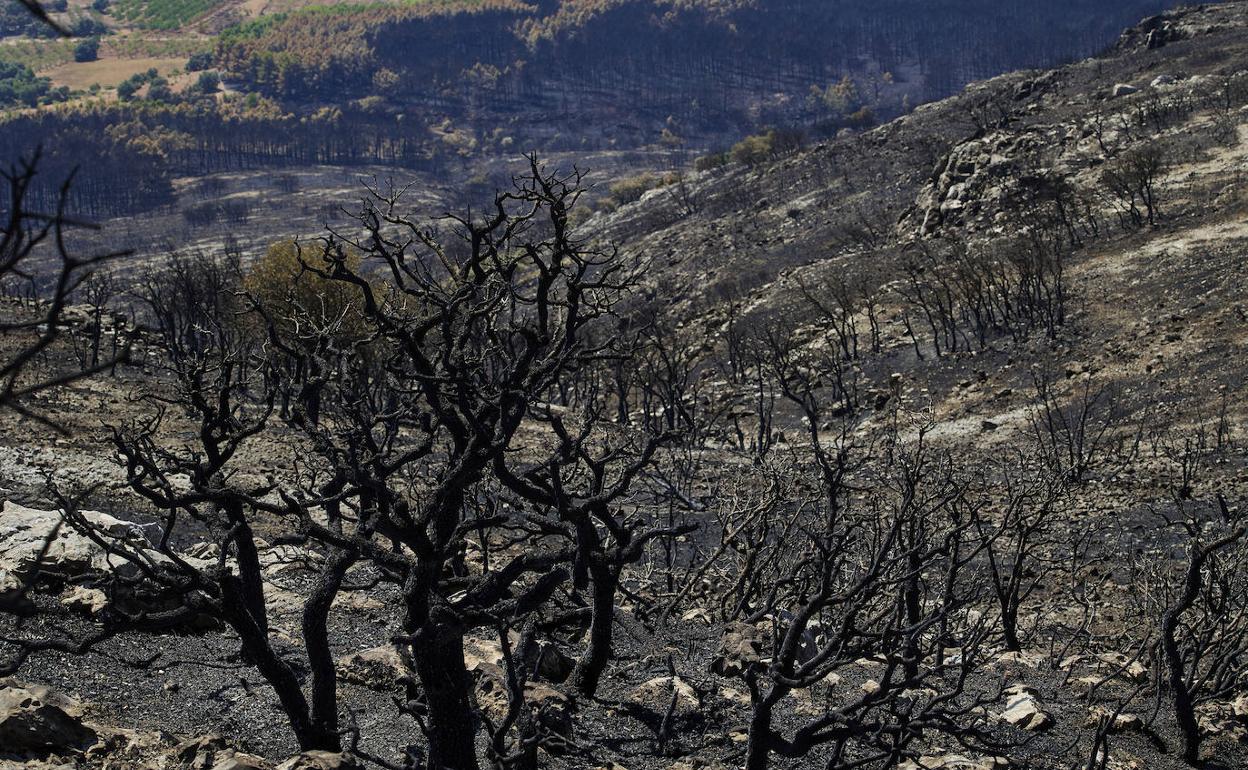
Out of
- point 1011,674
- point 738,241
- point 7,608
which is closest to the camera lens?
point 7,608

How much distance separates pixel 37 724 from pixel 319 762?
232cm

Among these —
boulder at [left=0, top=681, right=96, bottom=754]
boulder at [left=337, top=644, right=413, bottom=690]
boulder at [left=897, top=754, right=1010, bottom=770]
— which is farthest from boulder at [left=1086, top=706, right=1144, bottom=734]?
boulder at [left=0, top=681, right=96, bottom=754]

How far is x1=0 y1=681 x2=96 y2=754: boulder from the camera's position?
9.34m

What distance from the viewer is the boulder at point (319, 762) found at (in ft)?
30.0

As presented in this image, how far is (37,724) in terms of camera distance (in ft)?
31.1

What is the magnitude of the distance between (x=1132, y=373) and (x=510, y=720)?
3781cm

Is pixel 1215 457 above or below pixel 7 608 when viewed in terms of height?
below

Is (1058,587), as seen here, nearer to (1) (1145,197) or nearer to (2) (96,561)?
(2) (96,561)

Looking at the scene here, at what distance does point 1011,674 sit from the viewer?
53.9 feet

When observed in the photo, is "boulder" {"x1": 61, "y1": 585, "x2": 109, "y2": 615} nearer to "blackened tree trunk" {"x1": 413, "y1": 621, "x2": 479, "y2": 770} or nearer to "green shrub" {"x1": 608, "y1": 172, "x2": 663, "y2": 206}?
"blackened tree trunk" {"x1": 413, "y1": 621, "x2": 479, "y2": 770}

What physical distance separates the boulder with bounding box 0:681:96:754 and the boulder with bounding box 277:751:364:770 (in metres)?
1.87

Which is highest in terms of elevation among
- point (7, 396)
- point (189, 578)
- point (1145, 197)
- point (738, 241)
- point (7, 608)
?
point (7, 396)

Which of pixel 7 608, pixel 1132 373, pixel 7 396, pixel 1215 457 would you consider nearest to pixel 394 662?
pixel 7 608

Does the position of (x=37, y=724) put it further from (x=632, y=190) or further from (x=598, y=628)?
(x=632, y=190)
